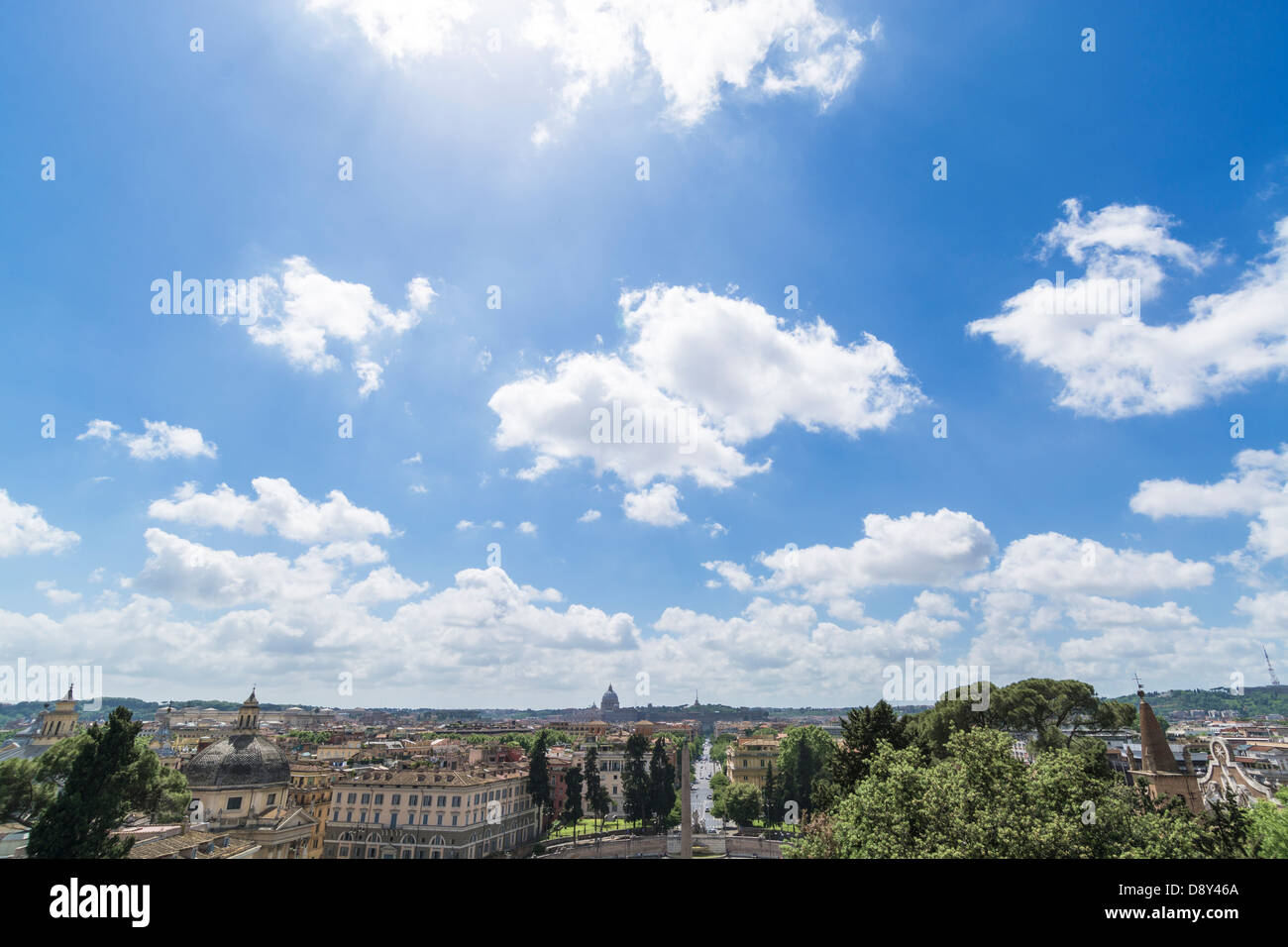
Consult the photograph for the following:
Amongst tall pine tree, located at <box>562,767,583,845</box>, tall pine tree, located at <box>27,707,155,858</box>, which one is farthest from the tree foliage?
tall pine tree, located at <box>562,767,583,845</box>

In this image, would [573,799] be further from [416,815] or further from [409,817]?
[409,817]

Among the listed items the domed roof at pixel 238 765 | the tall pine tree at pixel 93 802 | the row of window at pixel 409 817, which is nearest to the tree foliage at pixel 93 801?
the tall pine tree at pixel 93 802

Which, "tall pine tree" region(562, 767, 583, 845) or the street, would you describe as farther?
the street

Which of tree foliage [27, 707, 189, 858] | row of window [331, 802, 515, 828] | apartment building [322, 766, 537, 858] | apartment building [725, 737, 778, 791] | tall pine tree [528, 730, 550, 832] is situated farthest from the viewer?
apartment building [725, 737, 778, 791]

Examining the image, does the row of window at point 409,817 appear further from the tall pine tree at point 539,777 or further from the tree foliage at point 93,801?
the tree foliage at point 93,801

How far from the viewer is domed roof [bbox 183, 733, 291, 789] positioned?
4419 cm

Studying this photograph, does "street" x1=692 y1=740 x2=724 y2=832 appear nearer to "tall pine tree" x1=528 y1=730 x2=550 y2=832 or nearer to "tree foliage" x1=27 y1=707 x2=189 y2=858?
"tall pine tree" x1=528 y1=730 x2=550 y2=832

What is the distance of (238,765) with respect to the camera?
4509 cm

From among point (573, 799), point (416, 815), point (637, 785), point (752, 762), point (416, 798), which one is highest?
point (416, 798)

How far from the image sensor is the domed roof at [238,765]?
44.2 metres

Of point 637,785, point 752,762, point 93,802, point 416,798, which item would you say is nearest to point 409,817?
point 416,798
